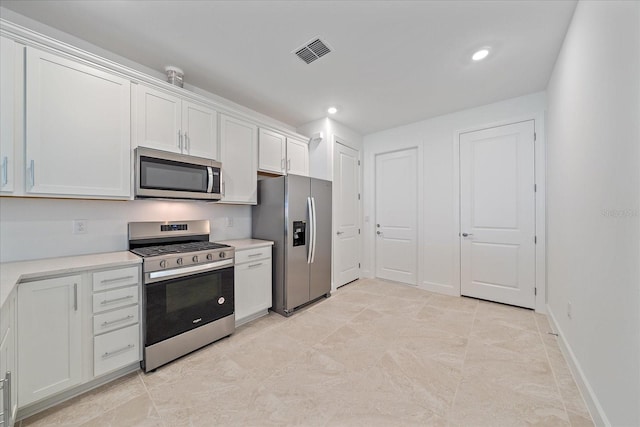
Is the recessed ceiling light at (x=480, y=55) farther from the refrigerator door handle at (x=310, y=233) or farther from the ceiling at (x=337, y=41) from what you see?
the refrigerator door handle at (x=310, y=233)

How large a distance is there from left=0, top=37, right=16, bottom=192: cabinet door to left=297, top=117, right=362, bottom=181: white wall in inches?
117

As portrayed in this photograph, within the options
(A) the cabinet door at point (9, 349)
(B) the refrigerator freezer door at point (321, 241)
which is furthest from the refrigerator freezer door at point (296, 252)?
(A) the cabinet door at point (9, 349)

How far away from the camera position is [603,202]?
1342 mm

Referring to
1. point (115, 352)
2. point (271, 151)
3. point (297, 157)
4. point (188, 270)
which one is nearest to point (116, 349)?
point (115, 352)

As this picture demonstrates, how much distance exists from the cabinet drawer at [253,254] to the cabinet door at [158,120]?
1.20m

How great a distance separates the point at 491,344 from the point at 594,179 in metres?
1.62

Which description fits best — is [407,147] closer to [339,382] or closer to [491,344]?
[491,344]

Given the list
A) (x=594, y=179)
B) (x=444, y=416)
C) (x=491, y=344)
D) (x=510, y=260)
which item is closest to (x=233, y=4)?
(x=594, y=179)

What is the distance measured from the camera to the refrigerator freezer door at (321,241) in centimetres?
329

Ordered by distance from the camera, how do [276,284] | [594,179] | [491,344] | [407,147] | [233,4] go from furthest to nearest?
[407,147]
[276,284]
[491,344]
[233,4]
[594,179]

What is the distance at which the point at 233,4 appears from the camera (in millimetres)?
1715

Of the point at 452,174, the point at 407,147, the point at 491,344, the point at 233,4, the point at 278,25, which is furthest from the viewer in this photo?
the point at 407,147

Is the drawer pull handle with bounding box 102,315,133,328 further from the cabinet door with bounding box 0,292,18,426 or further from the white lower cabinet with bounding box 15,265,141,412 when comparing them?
the cabinet door with bounding box 0,292,18,426

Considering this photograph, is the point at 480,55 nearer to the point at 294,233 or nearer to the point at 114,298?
the point at 294,233
